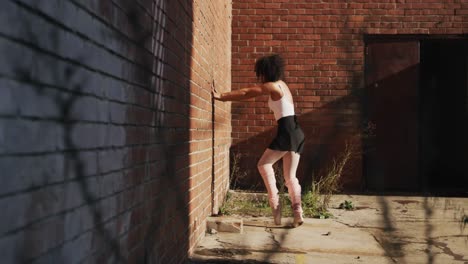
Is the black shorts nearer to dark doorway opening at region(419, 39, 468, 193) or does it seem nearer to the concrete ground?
the concrete ground

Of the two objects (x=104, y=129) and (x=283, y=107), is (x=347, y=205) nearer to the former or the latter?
(x=283, y=107)

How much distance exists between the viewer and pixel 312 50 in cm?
Answer: 823

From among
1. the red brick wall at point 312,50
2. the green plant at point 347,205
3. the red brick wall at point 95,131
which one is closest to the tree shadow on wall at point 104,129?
the red brick wall at point 95,131

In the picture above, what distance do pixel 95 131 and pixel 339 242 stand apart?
357 cm

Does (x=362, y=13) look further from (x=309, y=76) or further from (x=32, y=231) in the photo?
(x=32, y=231)

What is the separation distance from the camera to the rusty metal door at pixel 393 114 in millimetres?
8219

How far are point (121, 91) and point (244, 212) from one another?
14.3 feet

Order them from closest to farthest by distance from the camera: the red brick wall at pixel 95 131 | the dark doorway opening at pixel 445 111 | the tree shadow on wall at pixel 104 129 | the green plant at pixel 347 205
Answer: the red brick wall at pixel 95 131 → the tree shadow on wall at pixel 104 129 → the green plant at pixel 347 205 → the dark doorway opening at pixel 445 111

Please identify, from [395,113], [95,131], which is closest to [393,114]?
[395,113]

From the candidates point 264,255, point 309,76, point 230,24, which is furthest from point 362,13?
point 264,255

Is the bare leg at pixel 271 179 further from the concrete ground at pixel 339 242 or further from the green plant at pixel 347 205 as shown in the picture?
the green plant at pixel 347 205

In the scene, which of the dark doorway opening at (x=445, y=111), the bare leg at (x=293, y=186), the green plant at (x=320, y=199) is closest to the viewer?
the bare leg at (x=293, y=186)

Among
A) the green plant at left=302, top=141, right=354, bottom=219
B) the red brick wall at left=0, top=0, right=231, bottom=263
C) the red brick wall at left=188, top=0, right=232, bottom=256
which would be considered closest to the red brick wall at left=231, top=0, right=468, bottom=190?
the red brick wall at left=188, top=0, right=232, bottom=256

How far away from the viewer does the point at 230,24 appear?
809cm
